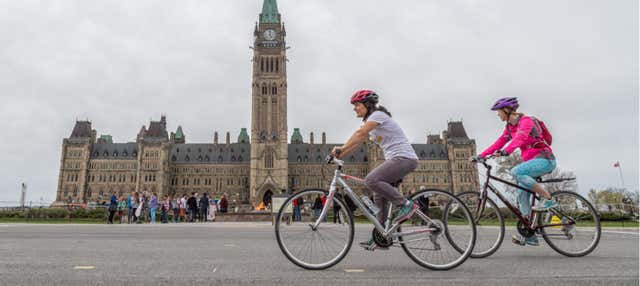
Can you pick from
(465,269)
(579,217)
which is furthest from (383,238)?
(579,217)

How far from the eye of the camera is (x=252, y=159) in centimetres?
9162

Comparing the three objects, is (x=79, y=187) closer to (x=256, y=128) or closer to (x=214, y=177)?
(x=214, y=177)

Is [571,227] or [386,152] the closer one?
[386,152]

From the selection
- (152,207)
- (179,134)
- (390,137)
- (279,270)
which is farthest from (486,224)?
(179,134)

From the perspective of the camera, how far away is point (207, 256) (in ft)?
19.5

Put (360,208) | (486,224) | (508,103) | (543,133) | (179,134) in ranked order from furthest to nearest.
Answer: (179,134)
(508,103)
(543,133)
(486,224)
(360,208)

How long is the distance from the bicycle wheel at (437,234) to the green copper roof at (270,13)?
323ft

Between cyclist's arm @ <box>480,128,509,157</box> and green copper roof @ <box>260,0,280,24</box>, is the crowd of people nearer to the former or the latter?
cyclist's arm @ <box>480,128,509,157</box>

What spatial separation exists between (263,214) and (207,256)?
2512cm

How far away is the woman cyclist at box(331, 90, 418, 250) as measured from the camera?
4.64 metres

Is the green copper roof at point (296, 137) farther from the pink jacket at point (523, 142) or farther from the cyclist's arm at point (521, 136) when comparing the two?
the cyclist's arm at point (521, 136)

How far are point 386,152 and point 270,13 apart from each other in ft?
328

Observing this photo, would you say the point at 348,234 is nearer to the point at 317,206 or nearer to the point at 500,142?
the point at 317,206

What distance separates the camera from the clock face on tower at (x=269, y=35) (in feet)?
318
